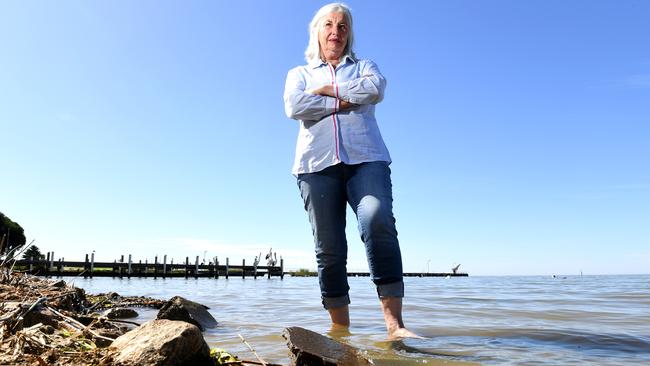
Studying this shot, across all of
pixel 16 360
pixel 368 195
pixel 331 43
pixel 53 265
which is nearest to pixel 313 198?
pixel 368 195

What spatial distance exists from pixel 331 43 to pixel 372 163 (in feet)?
2.89

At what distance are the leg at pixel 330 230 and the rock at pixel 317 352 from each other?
0.86m

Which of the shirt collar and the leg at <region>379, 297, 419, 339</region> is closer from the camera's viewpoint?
the leg at <region>379, 297, 419, 339</region>

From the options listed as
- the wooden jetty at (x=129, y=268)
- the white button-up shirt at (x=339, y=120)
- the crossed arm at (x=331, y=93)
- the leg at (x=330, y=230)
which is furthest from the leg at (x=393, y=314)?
the wooden jetty at (x=129, y=268)

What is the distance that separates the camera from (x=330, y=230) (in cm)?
286

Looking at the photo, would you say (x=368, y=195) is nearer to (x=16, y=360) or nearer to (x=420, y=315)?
(x=16, y=360)

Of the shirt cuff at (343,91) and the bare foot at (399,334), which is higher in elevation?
the shirt cuff at (343,91)

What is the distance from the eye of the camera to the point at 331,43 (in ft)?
10.3

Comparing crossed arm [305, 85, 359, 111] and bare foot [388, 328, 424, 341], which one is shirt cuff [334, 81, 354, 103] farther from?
bare foot [388, 328, 424, 341]

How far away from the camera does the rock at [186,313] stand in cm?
291

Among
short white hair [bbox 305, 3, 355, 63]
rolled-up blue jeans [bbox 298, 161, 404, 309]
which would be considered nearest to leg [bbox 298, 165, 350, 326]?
rolled-up blue jeans [bbox 298, 161, 404, 309]

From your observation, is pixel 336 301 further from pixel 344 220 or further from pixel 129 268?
pixel 129 268

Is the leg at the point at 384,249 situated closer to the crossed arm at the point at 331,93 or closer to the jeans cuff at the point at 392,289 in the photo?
A: the jeans cuff at the point at 392,289

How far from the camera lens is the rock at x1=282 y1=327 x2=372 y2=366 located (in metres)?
1.72
